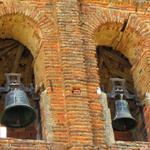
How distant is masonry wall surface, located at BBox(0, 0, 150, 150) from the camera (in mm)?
12875

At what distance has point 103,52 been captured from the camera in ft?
50.3

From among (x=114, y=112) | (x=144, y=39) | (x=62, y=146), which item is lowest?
(x=62, y=146)

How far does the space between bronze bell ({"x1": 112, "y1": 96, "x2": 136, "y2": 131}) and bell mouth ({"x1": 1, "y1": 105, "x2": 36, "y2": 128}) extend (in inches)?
53.7

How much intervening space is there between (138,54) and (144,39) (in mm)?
269

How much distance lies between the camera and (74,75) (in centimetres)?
1345

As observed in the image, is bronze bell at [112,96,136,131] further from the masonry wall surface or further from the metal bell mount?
the masonry wall surface

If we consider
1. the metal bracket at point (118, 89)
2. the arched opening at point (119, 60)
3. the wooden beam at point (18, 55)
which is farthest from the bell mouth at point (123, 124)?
the wooden beam at point (18, 55)

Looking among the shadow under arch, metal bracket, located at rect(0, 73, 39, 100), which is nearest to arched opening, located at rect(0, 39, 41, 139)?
the shadow under arch

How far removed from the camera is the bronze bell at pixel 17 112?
13.1 meters

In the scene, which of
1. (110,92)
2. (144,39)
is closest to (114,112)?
(110,92)

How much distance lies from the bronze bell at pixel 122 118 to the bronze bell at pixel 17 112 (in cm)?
136

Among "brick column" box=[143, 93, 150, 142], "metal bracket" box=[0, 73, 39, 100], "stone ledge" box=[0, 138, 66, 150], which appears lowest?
"stone ledge" box=[0, 138, 66, 150]

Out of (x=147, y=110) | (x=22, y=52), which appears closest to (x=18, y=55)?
(x=22, y=52)

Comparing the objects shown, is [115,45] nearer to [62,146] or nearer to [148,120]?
[148,120]
